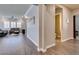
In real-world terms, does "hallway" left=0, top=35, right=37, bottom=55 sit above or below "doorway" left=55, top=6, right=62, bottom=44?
below

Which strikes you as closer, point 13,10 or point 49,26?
point 13,10

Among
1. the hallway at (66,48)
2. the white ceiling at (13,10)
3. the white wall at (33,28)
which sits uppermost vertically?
the white ceiling at (13,10)

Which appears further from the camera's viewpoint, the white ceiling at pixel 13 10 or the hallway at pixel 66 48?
the hallway at pixel 66 48

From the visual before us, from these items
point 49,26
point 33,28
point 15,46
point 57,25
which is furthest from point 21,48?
point 57,25

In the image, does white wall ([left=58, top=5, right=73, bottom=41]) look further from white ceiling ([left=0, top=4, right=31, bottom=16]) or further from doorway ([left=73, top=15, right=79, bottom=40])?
white ceiling ([left=0, top=4, right=31, bottom=16])

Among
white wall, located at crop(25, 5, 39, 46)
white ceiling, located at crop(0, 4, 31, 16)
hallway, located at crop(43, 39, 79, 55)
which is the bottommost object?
hallway, located at crop(43, 39, 79, 55)

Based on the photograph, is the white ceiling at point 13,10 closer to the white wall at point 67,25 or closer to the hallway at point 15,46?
the hallway at point 15,46

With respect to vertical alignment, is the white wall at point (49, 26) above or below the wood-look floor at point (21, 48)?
above

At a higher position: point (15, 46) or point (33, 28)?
point (33, 28)

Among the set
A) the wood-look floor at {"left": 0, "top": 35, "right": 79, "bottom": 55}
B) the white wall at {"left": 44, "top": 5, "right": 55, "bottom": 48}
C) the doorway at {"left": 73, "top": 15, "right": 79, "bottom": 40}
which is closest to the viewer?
the wood-look floor at {"left": 0, "top": 35, "right": 79, "bottom": 55}

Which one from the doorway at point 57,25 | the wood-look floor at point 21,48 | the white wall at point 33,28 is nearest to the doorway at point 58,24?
the doorway at point 57,25

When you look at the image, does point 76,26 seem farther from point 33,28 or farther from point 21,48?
point 21,48

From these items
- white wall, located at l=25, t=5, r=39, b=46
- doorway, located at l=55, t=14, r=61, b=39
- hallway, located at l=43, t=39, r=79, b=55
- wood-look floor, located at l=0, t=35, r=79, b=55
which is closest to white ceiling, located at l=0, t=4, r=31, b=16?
white wall, located at l=25, t=5, r=39, b=46
